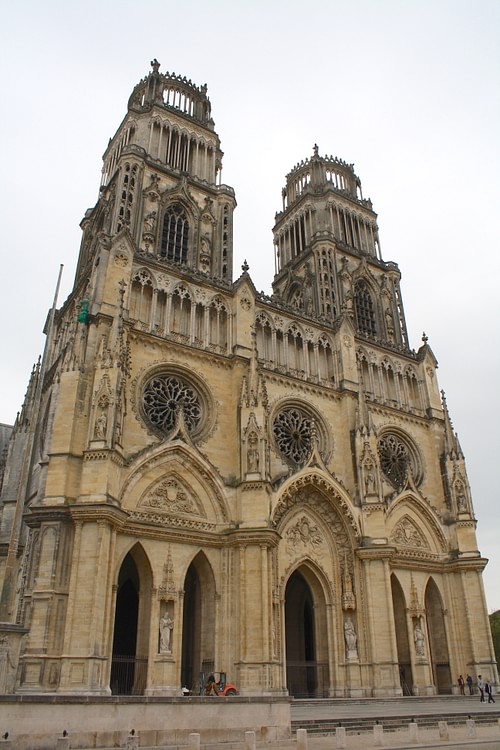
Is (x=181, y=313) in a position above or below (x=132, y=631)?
above

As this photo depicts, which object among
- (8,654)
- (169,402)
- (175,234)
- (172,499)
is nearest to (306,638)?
(172,499)

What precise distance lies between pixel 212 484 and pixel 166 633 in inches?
246

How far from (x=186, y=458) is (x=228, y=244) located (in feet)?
50.6

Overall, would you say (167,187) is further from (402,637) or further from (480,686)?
(480,686)

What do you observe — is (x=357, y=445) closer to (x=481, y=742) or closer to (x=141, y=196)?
(x=481, y=742)

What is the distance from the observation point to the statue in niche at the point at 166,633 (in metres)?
22.2

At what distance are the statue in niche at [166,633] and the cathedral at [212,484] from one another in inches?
4.4

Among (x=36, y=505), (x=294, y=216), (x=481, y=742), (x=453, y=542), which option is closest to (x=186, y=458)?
(x=36, y=505)

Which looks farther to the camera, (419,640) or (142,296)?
(419,640)

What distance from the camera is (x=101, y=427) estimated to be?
22.7 m

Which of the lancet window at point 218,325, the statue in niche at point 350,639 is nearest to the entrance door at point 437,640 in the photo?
the statue in niche at point 350,639

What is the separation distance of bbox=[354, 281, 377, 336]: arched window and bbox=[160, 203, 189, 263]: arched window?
1335cm

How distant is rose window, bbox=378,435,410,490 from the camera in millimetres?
33875

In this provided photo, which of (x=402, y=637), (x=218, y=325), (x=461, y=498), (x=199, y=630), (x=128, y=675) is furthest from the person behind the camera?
(x=461, y=498)
